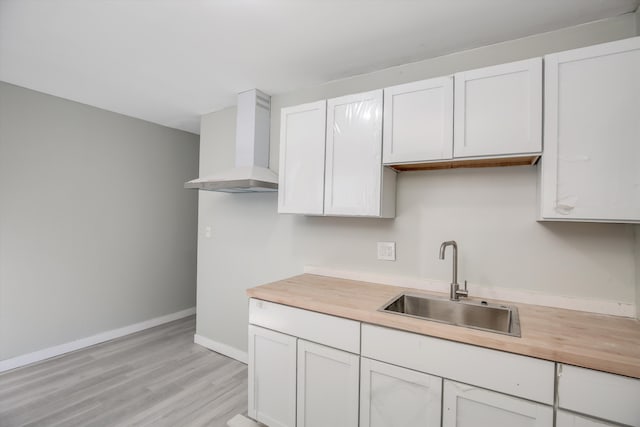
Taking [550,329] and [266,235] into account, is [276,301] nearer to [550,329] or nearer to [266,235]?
[266,235]

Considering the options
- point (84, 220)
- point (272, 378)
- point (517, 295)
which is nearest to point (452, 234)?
point (517, 295)

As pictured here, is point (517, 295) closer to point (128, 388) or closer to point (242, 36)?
point (242, 36)

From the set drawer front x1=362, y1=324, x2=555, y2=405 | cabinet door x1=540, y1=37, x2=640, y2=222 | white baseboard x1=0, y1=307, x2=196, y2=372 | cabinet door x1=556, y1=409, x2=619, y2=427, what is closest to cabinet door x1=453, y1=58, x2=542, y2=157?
cabinet door x1=540, y1=37, x2=640, y2=222

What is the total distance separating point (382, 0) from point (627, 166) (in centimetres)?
136

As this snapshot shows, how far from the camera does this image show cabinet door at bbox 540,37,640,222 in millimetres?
1300

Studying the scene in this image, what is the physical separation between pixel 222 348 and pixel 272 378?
1427 mm

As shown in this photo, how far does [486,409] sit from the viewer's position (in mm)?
1245

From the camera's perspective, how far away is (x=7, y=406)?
2152 millimetres

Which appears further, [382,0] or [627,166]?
[382,0]

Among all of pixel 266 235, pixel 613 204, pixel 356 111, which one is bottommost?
pixel 266 235

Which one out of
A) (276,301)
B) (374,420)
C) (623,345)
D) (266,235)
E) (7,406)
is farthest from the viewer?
(266,235)

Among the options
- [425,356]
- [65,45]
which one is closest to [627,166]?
[425,356]

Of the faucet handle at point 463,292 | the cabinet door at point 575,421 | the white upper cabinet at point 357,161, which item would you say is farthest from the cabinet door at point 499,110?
the cabinet door at point 575,421

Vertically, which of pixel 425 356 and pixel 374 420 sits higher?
pixel 425 356
